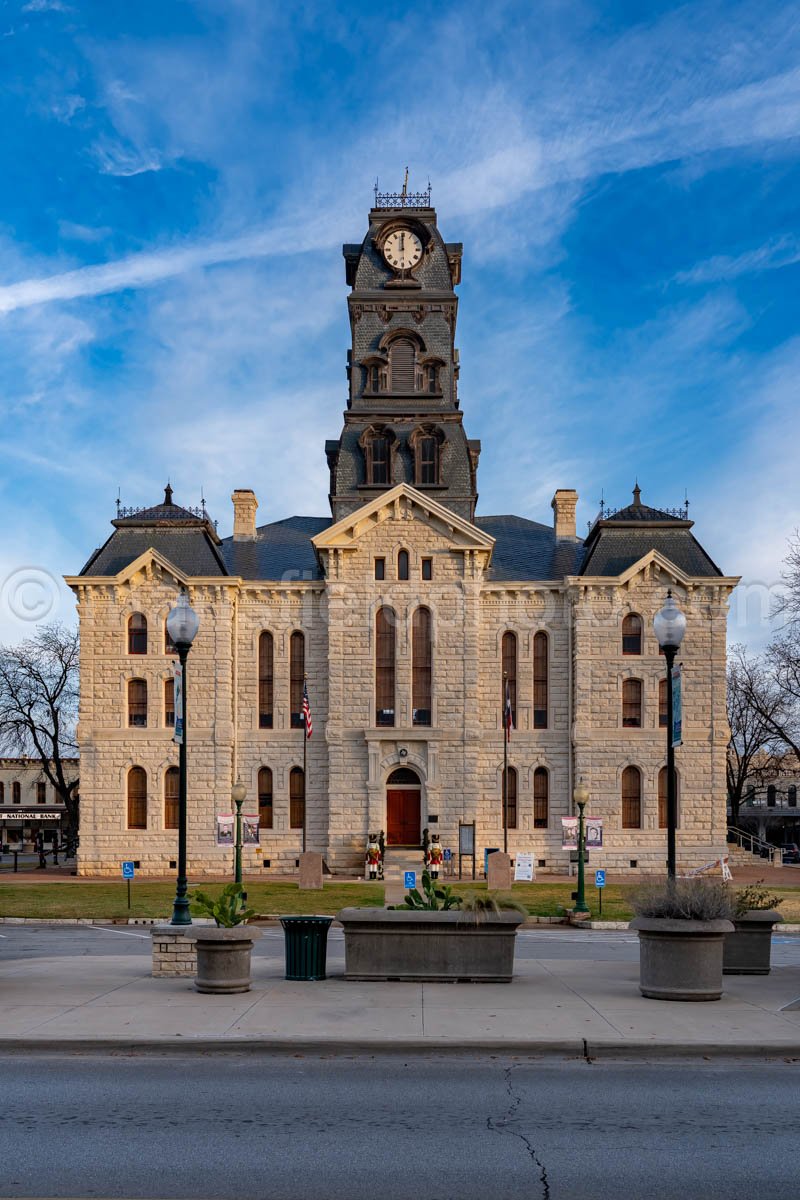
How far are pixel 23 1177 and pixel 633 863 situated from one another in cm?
4336

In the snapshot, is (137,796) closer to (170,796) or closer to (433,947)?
(170,796)

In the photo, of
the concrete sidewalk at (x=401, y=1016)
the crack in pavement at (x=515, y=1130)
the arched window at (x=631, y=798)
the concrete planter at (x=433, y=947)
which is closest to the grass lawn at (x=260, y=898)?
the arched window at (x=631, y=798)

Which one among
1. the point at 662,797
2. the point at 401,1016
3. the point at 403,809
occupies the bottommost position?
the point at 403,809

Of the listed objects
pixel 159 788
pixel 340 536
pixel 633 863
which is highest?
pixel 340 536

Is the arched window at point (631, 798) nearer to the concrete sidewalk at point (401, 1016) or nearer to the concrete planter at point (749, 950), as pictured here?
the concrete planter at point (749, 950)

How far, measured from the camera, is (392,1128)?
965cm

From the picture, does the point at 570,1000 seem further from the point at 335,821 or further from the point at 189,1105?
the point at 335,821

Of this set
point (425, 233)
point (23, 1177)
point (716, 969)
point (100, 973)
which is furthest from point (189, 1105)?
point (425, 233)

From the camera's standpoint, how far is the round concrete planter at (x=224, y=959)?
51.4 ft

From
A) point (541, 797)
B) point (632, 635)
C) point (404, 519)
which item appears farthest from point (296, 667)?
point (632, 635)

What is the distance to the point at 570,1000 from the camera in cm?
1561

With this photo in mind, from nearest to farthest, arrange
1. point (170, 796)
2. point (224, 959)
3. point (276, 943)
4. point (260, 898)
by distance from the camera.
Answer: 1. point (224, 959)
2. point (276, 943)
3. point (260, 898)
4. point (170, 796)

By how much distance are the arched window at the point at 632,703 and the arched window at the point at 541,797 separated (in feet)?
12.7

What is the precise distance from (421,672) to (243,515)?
11.2 metres
